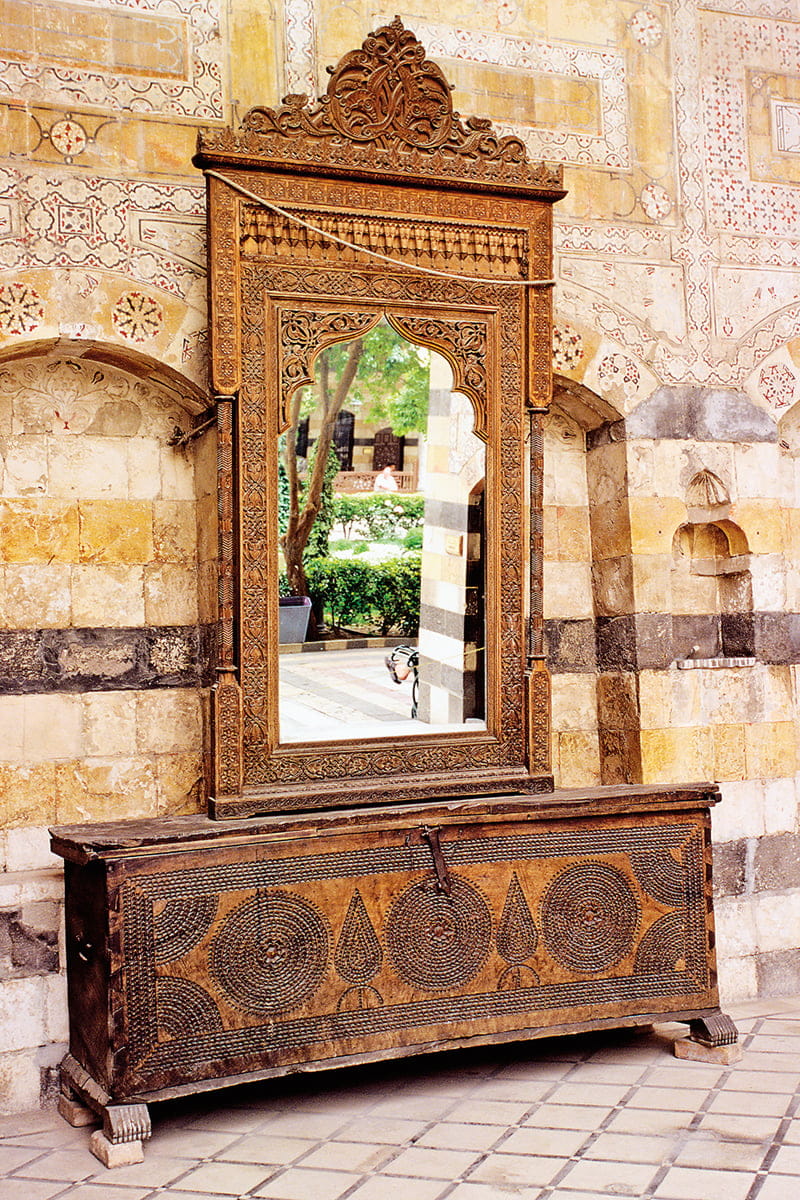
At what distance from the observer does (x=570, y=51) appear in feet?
15.1

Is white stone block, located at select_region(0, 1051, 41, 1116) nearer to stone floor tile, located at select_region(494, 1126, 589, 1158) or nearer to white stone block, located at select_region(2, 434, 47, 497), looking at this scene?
stone floor tile, located at select_region(494, 1126, 589, 1158)

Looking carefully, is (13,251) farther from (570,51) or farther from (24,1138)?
(24,1138)

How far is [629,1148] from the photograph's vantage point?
10.9ft

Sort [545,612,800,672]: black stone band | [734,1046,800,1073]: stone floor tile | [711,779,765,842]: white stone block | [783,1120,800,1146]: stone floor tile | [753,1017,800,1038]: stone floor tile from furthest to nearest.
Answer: [711,779,765,842]: white stone block, [545,612,800,672]: black stone band, [753,1017,800,1038]: stone floor tile, [734,1046,800,1073]: stone floor tile, [783,1120,800,1146]: stone floor tile

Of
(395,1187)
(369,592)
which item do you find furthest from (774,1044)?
(369,592)

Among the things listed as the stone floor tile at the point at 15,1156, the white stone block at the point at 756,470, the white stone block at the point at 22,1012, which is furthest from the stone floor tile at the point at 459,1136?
the white stone block at the point at 756,470

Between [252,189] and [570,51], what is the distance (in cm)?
169

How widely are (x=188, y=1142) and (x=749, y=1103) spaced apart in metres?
1.72

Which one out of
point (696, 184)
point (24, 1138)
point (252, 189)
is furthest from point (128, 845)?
point (696, 184)

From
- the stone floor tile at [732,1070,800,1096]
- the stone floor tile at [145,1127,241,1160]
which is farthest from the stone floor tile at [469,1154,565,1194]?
the stone floor tile at [732,1070,800,1096]

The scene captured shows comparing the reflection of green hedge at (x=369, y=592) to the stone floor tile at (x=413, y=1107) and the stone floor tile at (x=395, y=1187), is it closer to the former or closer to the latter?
the stone floor tile at (x=413, y=1107)

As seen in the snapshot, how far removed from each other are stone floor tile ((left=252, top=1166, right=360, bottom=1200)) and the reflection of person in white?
206 centimetres

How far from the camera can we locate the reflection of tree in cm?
382

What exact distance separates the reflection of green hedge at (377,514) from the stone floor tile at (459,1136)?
184cm
